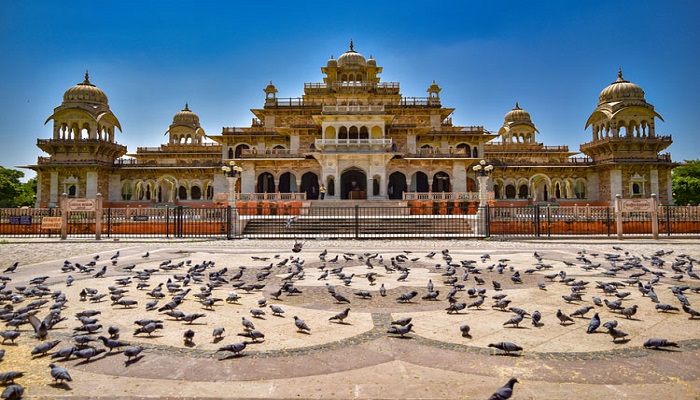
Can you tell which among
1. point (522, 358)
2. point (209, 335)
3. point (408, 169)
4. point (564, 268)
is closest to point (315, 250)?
point (564, 268)

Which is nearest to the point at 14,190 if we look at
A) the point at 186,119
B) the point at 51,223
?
the point at 186,119

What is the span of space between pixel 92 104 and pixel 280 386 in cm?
4458

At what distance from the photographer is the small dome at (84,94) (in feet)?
129

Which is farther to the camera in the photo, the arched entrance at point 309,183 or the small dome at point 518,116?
the small dome at point 518,116

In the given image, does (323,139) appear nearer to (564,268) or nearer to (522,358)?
(564,268)

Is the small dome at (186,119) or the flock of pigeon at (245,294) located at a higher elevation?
the small dome at (186,119)

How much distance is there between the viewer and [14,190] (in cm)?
4784

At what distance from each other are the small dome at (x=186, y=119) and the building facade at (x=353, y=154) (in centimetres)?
762

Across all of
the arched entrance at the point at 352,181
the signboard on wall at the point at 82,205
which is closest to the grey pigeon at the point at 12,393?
the signboard on wall at the point at 82,205

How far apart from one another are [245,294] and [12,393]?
12.0 ft

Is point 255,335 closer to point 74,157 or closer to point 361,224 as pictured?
point 361,224

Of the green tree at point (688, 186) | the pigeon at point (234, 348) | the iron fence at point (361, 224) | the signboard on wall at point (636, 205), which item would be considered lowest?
the pigeon at point (234, 348)

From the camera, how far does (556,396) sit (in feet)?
9.43

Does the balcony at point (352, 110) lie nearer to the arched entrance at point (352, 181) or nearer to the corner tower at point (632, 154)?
the arched entrance at point (352, 181)
